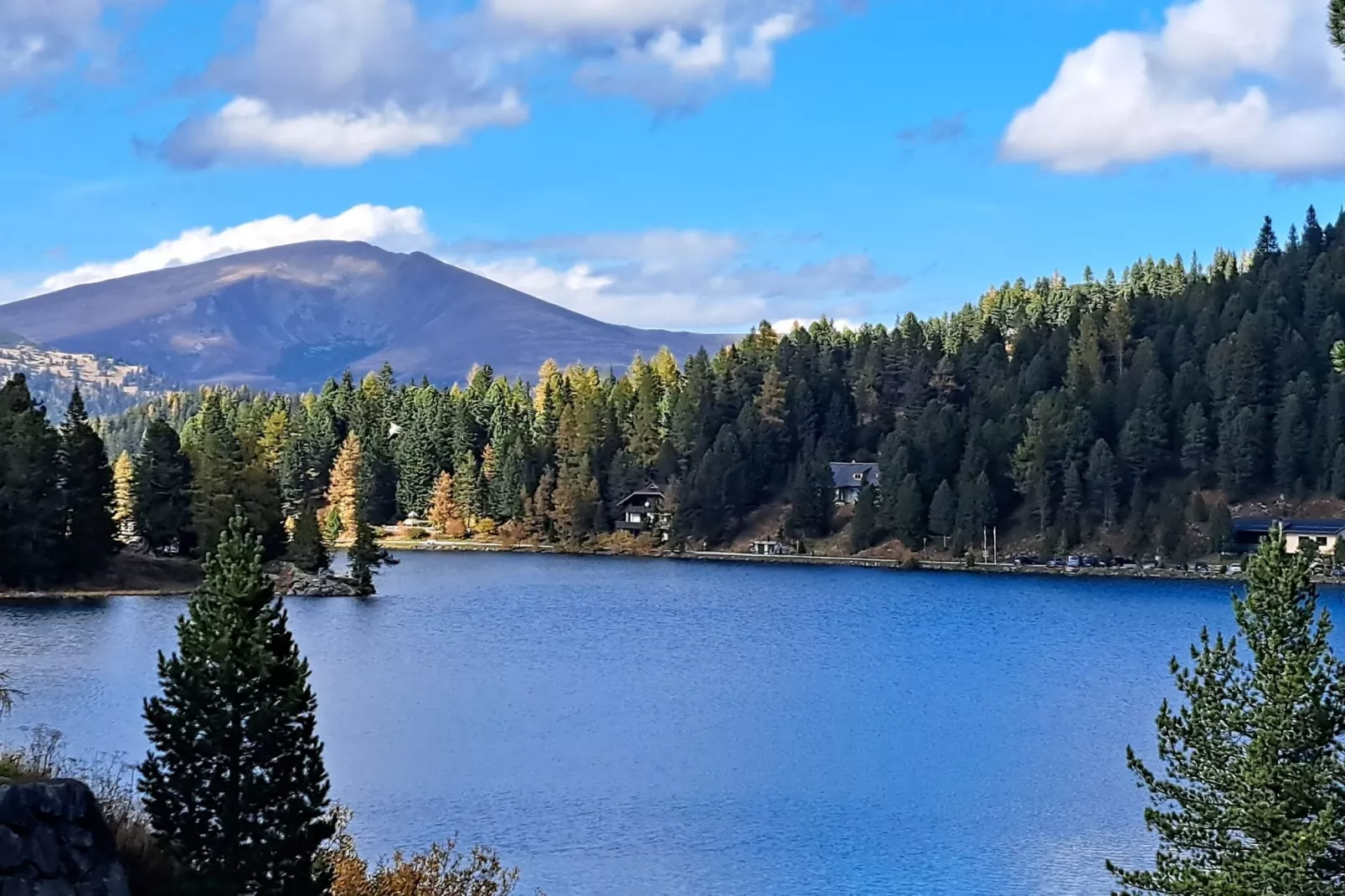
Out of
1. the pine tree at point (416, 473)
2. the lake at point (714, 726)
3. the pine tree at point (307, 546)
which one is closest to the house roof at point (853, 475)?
the pine tree at point (416, 473)

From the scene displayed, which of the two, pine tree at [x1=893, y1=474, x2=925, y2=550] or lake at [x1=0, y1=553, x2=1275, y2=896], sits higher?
pine tree at [x1=893, y1=474, x2=925, y2=550]

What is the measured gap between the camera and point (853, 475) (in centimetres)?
12150

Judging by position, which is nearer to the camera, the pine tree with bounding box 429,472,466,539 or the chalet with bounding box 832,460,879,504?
the chalet with bounding box 832,460,879,504

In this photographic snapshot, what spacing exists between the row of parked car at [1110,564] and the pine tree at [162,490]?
58414 mm

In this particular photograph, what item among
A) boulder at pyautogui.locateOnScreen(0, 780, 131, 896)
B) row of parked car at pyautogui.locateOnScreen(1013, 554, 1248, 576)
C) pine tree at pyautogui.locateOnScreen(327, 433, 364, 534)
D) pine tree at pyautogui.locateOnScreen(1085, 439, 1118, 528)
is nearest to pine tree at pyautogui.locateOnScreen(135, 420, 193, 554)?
pine tree at pyautogui.locateOnScreen(327, 433, 364, 534)

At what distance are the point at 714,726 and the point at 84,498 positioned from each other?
38.8 metres

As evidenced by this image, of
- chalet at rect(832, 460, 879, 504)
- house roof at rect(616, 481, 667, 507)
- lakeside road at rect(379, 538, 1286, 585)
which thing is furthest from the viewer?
house roof at rect(616, 481, 667, 507)

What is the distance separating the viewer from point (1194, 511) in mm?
104375

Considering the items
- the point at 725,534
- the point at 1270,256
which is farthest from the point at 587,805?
the point at 1270,256

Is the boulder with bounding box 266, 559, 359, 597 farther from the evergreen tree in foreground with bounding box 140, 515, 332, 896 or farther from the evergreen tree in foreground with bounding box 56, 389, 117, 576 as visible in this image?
the evergreen tree in foreground with bounding box 140, 515, 332, 896

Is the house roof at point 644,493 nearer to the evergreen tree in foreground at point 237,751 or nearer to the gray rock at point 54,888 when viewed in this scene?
the evergreen tree in foreground at point 237,751

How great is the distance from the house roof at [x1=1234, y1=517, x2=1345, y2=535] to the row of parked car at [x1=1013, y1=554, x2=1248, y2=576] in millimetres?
3934

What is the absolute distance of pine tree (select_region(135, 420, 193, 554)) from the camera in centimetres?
7675

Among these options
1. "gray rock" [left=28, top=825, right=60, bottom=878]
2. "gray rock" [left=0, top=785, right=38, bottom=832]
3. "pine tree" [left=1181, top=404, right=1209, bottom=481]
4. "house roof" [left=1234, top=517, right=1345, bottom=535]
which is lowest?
"gray rock" [left=28, top=825, right=60, bottom=878]
